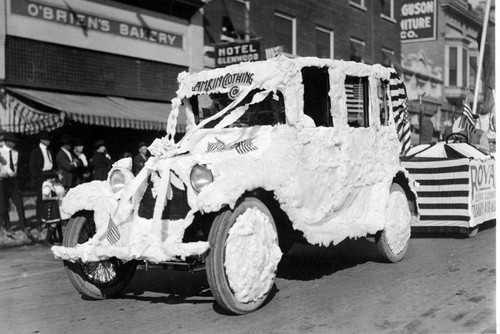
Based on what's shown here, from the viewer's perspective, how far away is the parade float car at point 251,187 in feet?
15.8

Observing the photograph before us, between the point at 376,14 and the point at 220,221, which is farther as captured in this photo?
the point at 376,14

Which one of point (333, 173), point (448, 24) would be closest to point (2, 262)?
point (333, 173)

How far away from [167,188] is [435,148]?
6142 millimetres

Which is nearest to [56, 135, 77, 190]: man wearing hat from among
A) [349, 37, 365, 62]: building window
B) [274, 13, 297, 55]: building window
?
[274, 13, 297, 55]: building window

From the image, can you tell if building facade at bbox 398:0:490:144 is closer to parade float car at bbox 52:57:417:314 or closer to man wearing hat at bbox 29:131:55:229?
parade float car at bbox 52:57:417:314

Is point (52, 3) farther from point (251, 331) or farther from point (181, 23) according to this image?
point (251, 331)

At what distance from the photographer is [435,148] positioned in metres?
10.0

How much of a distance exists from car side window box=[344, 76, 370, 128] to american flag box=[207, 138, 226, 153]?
1437 mm

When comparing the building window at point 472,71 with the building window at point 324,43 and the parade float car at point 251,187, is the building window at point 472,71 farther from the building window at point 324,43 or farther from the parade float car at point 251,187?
the building window at point 324,43

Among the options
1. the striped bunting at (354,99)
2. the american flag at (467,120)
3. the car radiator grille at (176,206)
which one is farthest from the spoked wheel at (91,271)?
the american flag at (467,120)

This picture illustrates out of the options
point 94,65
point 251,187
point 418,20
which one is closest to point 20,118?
point 94,65

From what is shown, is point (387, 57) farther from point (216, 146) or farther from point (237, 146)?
point (237, 146)

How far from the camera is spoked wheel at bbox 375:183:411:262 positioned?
688 cm

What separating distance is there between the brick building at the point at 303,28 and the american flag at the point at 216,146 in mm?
8893
